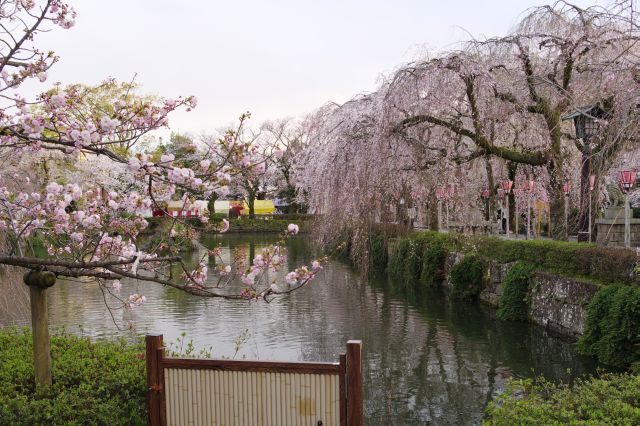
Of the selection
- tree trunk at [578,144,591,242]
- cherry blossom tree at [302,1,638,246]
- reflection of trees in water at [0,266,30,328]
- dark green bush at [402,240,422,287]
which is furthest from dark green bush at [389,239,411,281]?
reflection of trees in water at [0,266,30,328]

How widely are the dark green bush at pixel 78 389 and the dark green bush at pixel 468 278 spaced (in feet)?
30.6

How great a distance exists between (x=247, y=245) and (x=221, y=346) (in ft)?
63.8

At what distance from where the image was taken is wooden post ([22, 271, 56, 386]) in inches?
178

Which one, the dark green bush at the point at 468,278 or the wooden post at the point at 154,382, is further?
the dark green bush at the point at 468,278

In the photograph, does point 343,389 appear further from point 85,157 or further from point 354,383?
point 85,157

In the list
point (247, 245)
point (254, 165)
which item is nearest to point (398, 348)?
point (254, 165)

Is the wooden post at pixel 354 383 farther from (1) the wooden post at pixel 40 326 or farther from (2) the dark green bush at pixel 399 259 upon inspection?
(2) the dark green bush at pixel 399 259

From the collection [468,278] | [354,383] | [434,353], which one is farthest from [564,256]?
[354,383]

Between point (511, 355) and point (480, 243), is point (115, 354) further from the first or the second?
point (480, 243)

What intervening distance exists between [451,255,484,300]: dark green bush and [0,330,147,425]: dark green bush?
9.34 meters

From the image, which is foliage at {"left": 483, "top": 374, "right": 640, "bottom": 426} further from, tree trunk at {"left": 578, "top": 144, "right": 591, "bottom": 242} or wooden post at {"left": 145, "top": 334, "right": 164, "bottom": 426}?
tree trunk at {"left": 578, "top": 144, "right": 591, "bottom": 242}

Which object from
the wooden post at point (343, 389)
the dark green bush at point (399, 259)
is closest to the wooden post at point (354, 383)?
the wooden post at point (343, 389)

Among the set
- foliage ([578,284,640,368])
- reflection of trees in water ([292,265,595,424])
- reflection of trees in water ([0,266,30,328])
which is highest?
reflection of trees in water ([0,266,30,328])

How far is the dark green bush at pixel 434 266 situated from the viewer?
1592cm
